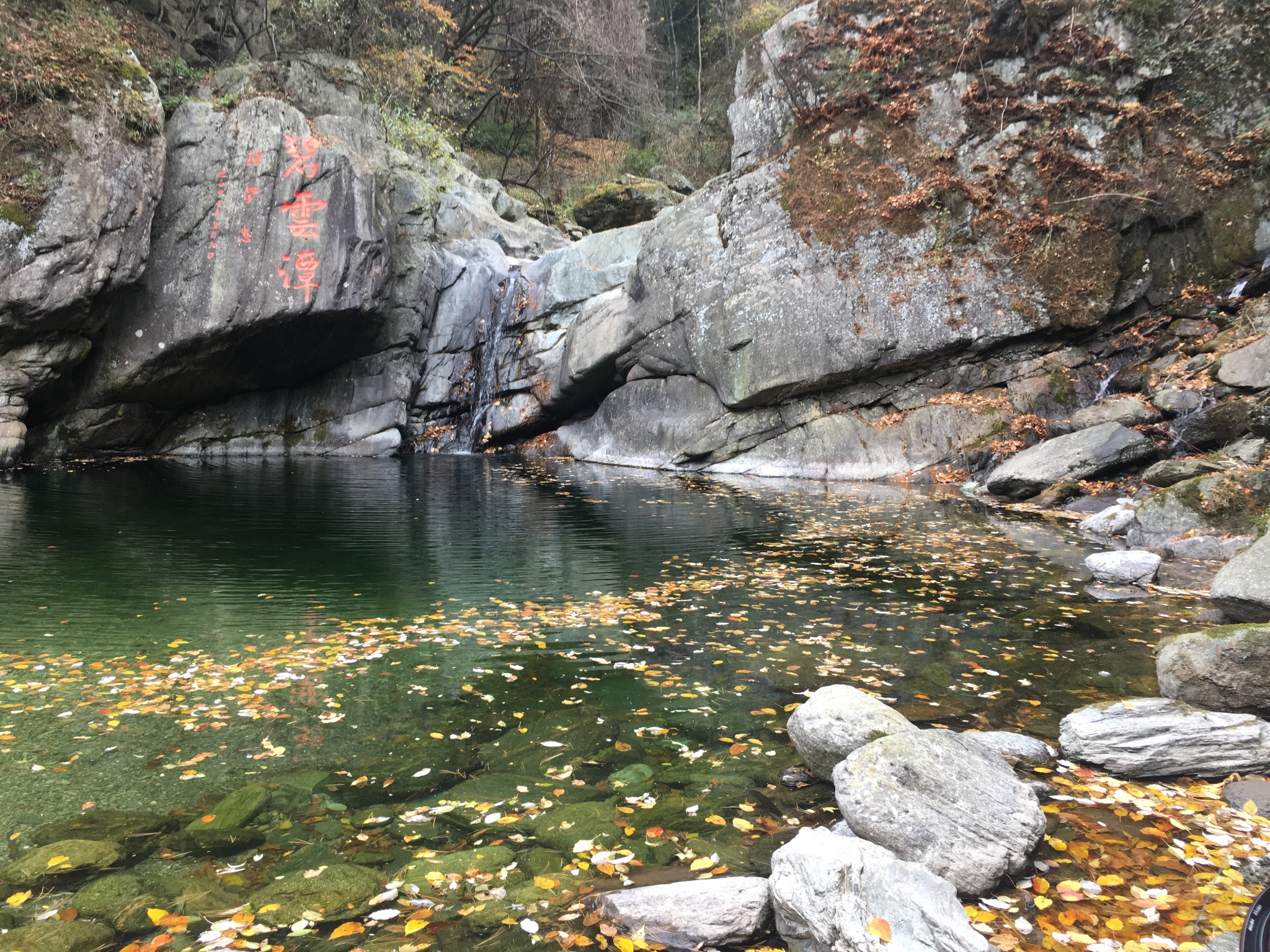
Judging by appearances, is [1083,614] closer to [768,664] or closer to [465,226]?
[768,664]

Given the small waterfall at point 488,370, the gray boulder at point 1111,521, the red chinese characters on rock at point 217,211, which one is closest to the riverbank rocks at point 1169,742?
the gray boulder at point 1111,521

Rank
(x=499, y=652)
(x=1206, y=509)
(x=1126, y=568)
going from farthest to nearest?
(x=1206, y=509) < (x=1126, y=568) < (x=499, y=652)

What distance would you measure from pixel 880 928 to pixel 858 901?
131 millimetres

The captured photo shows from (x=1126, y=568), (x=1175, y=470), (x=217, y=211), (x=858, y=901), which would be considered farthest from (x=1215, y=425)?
(x=217, y=211)

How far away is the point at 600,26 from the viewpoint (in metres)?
32.3

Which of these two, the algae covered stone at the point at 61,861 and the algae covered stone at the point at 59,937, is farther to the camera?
the algae covered stone at the point at 61,861

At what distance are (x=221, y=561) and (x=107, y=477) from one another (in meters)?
10.8

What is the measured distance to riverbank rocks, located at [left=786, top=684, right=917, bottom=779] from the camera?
13.8 feet

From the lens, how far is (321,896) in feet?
11.0

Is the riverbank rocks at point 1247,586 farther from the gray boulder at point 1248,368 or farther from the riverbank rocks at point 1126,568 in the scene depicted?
the gray boulder at point 1248,368

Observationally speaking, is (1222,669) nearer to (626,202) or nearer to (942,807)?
(942,807)

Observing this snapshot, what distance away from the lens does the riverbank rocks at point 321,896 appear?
3225 millimetres

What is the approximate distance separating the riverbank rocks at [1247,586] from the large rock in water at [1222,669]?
4.36 ft

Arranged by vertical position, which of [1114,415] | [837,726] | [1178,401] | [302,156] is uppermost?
[302,156]
